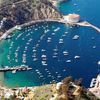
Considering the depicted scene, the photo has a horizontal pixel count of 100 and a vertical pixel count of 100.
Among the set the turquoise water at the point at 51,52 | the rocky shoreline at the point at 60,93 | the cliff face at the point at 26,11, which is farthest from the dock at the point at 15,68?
the rocky shoreline at the point at 60,93

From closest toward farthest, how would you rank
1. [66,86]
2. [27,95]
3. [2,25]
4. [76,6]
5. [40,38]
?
[66,86], [27,95], [40,38], [2,25], [76,6]

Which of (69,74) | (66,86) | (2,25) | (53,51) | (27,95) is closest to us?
(66,86)

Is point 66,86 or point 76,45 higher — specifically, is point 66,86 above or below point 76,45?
above

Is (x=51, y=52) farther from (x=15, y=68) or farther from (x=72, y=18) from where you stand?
(x=72, y=18)

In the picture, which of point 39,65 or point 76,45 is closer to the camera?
point 39,65

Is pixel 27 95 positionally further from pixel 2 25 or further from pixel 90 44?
pixel 2 25

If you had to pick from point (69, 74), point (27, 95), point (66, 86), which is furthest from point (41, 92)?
point (69, 74)

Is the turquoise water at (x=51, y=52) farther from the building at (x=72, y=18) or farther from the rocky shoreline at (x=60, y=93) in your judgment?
the rocky shoreline at (x=60, y=93)

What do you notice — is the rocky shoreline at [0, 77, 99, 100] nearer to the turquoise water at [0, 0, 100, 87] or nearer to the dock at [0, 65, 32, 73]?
the turquoise water at [0, 0, 100, 87]
